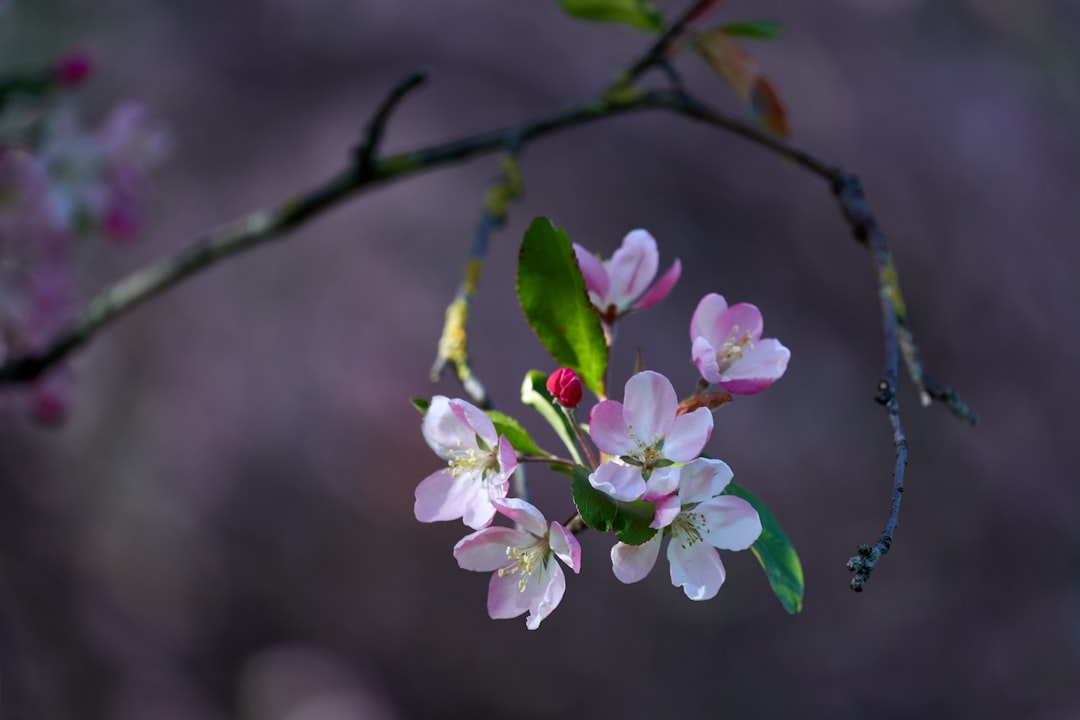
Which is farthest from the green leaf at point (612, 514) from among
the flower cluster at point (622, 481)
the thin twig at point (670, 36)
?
the thin twig at point (670, 36)

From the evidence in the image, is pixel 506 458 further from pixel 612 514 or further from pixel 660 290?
pixel 660 290

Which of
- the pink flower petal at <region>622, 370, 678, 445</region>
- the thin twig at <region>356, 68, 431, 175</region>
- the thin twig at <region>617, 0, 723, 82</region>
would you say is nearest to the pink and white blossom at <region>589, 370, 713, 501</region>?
the pink flower petal at <region>622, 370, 678, 445</region>

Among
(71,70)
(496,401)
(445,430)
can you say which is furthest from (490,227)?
(496,401)

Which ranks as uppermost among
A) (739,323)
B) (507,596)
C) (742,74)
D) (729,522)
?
(742,74)

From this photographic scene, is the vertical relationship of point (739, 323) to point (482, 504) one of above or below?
above

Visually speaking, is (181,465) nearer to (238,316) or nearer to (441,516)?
(238,316)

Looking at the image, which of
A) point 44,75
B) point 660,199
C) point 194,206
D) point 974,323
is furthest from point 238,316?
point 974,323

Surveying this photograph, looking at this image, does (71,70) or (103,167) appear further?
(103,167)

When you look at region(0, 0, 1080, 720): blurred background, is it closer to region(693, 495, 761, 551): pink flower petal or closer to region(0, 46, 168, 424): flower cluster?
region(0, 46, 168, 424): flower cluster
